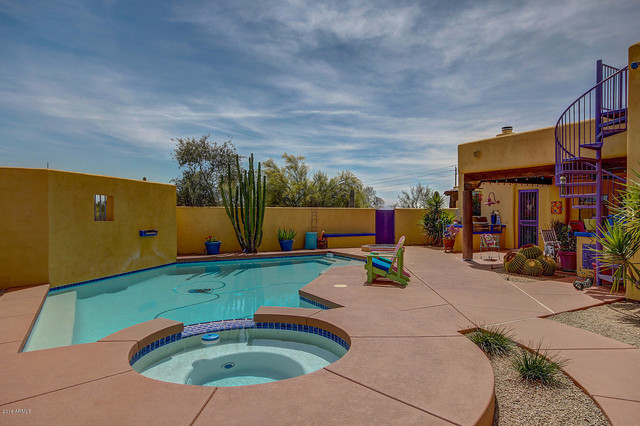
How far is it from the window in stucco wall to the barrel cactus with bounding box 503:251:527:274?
10184 mm

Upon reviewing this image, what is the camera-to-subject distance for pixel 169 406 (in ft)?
7.70

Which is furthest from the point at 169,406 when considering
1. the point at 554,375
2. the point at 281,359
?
the point at 554,375

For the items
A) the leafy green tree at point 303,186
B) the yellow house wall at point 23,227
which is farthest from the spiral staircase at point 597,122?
the leafy green tree at point 303,186

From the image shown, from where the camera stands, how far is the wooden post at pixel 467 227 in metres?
10.7

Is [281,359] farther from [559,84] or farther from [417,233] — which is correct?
[417,233]

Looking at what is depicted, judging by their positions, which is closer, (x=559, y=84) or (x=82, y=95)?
(x=559, y=84)

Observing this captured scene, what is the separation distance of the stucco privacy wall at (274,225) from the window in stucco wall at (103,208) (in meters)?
3.59

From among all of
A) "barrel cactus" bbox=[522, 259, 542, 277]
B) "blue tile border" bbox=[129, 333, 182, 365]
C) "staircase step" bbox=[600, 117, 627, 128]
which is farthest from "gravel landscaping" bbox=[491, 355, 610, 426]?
"staircase step" bbox=[600, 117, 627, 128]

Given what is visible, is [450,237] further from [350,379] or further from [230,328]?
[350,379]

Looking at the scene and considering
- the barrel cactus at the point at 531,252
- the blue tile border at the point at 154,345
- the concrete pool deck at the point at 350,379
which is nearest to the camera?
the concrete pool deck at the point at 350,379

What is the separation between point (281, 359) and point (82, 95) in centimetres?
1335

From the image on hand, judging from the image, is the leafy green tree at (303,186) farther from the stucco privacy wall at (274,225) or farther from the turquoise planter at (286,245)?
the turquoise planter at (286,245)

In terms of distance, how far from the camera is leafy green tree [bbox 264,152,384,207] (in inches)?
1065

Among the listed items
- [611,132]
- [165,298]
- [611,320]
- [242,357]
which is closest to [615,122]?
[611,132]
